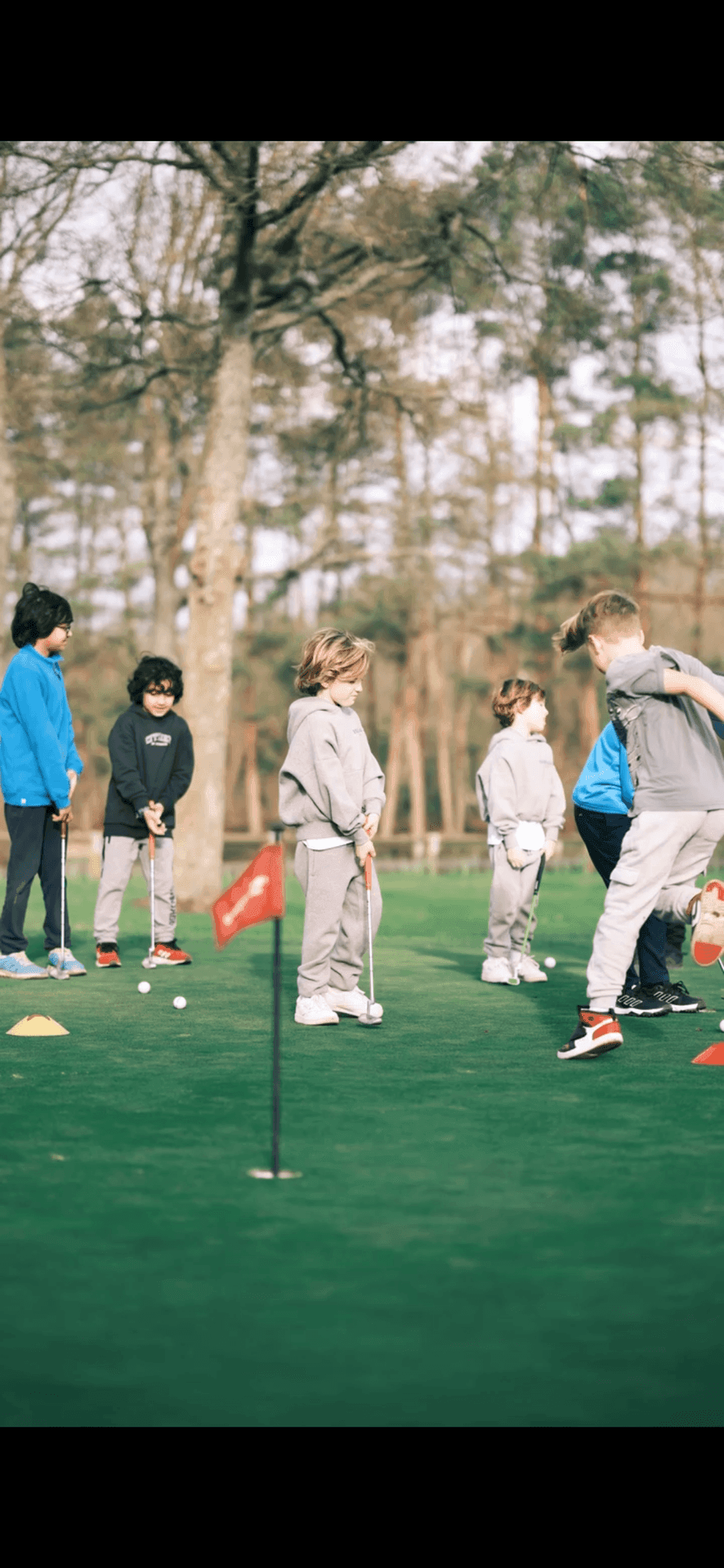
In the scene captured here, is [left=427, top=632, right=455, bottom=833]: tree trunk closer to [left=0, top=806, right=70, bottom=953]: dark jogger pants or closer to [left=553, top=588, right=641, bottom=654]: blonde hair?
[left=0, top=806, right=70, bottom=953]: dark jogger pants

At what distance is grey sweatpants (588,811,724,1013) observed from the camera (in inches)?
233

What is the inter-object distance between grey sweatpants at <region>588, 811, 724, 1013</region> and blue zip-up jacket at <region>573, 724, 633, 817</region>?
53.0 inches

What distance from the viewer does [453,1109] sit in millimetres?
5145

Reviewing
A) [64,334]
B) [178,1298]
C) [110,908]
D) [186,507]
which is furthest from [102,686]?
[178,1298]

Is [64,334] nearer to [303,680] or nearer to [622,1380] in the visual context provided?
[303,680]

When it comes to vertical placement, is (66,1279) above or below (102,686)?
below

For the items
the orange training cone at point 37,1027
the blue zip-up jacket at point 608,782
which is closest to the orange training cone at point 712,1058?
the blue zip-up jacket at point 608,782

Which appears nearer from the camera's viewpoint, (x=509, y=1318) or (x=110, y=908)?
(x=509, y=1318)

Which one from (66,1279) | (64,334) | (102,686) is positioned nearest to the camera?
(66,1279)

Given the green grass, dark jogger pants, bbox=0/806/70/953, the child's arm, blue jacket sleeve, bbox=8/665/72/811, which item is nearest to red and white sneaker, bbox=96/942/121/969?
dark jogger pants, bbox=0/806/70/953

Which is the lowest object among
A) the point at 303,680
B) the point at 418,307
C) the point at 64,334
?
the point at 303,680

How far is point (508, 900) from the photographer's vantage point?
27.1ft

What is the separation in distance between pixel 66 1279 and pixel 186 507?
19749 millimetres
